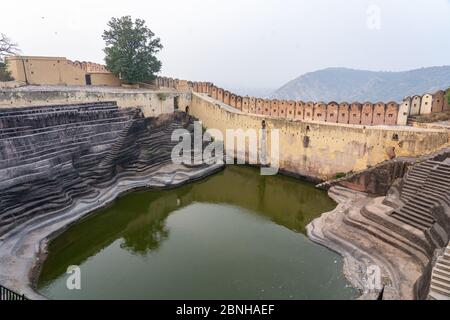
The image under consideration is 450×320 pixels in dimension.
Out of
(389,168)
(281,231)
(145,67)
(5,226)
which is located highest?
(145,67)

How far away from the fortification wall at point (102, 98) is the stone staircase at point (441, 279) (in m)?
11.4

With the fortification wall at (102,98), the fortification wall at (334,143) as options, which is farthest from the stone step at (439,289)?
the fortification wall at (102,98)

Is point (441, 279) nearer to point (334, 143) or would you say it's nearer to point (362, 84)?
point (334, 143)

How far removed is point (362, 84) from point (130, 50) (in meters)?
58.9

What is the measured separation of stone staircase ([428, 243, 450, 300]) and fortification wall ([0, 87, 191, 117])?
11.4m

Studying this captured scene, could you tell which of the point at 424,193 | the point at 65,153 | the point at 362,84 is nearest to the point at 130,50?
the point at 65,153

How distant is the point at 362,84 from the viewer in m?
64.1

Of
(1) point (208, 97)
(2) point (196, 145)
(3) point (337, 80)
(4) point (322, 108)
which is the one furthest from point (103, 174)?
(3) point (337, 80)

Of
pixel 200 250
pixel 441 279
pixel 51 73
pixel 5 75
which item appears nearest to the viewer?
pixel 441 279

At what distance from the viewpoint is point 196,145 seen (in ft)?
49.1

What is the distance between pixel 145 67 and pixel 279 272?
477 inches

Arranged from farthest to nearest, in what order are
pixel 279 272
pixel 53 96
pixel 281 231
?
pixel 53 96 → pixel 281 231 → pixel 279 272

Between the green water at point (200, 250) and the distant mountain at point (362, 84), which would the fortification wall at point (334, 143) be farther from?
the distant mountain at point (362, 84)

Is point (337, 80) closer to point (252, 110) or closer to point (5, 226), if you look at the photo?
point (252, 110)
